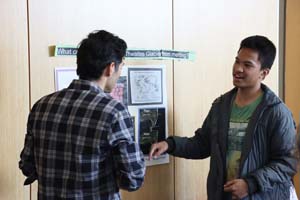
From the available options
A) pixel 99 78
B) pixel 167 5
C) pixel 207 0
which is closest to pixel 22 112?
pixel 99 78

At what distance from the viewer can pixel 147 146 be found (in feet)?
6.48

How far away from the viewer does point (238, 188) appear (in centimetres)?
170

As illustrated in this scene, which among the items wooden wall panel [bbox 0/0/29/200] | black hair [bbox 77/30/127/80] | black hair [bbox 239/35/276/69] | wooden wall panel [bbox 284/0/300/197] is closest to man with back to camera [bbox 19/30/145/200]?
black hair [bbox 77/30/127/80]

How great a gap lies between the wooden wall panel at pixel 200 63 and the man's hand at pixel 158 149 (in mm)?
224

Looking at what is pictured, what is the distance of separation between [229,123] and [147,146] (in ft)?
1.34

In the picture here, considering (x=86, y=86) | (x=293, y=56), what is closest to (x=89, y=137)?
(x=86, y=86)

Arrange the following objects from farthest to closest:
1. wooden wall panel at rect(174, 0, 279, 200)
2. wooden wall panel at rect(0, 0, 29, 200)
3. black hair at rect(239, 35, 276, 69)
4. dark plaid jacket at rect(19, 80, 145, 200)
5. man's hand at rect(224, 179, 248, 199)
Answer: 1. wooden wall panel at rect(174, 0, 279, 200)
2. black hair at rect(239, 35, 276, 69)
3. man's hand at rect(224, 179, 248, 199)
4. wooden wall panel at rect(0, 0, 29, 200)
5. dark plaid jacket at rect(19, 80, 145, 200)

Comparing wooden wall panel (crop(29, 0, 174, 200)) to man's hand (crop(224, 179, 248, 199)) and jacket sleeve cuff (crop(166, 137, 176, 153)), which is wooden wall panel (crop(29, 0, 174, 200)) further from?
man's hand (crop(224, 179, 248, 199))

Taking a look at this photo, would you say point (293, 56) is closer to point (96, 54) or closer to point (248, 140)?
point (248, 140)

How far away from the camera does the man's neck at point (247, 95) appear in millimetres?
1842

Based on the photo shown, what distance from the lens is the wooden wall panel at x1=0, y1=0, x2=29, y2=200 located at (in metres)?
1.56

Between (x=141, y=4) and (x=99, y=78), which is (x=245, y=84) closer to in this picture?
(x=141, y=4)

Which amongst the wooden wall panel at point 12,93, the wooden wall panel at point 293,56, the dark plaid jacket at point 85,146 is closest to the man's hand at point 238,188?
the dark plaid jacket at point 85,146

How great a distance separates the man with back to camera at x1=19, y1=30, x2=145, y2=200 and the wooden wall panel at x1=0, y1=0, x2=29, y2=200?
0.83 ft
